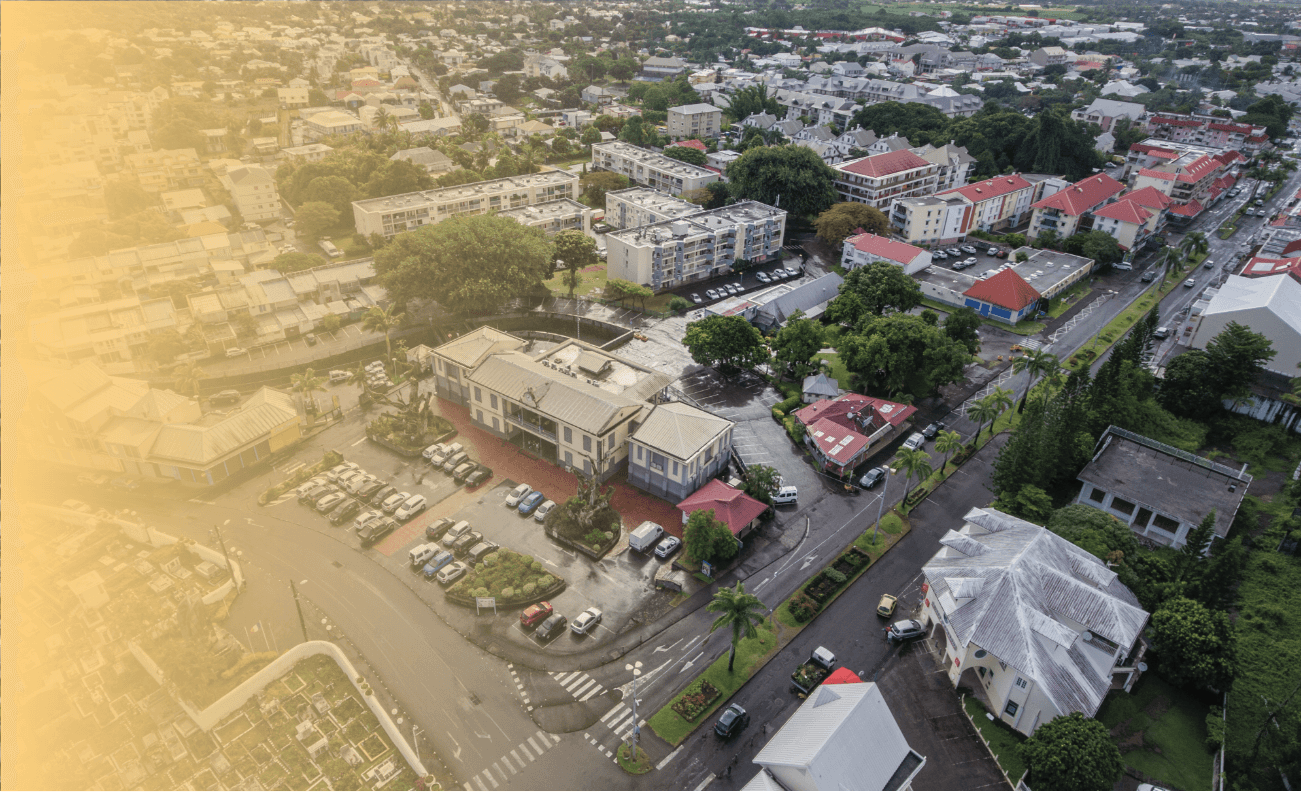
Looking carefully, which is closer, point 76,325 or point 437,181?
point 76,325

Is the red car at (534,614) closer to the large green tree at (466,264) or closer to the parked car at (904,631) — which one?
the parked car at (904,631)

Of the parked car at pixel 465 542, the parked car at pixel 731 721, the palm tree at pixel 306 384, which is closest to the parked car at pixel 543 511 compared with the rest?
the parked car at pixel 465 542

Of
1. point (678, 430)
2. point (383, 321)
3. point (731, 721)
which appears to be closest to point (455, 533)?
point (678, 430)

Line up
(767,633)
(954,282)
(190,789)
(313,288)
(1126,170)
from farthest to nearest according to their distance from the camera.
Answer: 1. (1126,170)
2. (954,282)
3. (313,288)
4. (767,633)
5. (190,789)

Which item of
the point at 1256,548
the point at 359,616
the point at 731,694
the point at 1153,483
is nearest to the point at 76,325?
the point at 359,616

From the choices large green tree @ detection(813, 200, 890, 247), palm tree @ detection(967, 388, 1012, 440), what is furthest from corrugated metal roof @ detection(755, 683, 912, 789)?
large green tree @ detection(813, 200, 890, 247)

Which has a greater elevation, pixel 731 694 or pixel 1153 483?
pixel 1153 483

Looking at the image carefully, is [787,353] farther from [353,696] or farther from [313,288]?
[313,288]
